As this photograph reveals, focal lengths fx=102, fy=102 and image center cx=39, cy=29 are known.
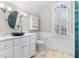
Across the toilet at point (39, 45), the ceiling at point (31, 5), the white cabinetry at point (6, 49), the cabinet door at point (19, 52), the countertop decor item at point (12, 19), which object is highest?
the ceiling at point (31, 5)

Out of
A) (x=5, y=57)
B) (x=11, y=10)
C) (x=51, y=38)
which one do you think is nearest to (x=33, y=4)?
(x=11, y=10)

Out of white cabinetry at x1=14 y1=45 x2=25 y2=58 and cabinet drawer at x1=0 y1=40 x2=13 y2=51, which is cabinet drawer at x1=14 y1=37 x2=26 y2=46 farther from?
cabinet drawer at x1=0 y1=40 x2=13 y2=51

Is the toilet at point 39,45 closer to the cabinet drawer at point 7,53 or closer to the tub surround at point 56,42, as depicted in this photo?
the tub surround at point 56,42

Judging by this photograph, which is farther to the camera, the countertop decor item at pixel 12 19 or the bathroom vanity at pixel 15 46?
the countertop decor item at pixel 12 19

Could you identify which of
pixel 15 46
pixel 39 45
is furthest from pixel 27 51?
pixel 39 45

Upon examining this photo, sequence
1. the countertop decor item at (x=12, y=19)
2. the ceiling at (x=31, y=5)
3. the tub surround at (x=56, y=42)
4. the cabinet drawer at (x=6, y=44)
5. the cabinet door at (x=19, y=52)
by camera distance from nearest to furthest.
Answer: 1. the cabinet drawer at (x=6, y=44)
2. the cabinet door at (x=19, y=52)
3. the countertop decor item at (x=12, y=19)
4. the ceiling at (x=31, y=5)
5. the tub surround at (x=56, y=42)

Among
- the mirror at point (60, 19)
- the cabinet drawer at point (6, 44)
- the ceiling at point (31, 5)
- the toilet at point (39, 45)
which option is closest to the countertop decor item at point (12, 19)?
the ceiling at point (31, 5)

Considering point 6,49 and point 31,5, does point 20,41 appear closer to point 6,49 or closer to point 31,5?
point 6,49

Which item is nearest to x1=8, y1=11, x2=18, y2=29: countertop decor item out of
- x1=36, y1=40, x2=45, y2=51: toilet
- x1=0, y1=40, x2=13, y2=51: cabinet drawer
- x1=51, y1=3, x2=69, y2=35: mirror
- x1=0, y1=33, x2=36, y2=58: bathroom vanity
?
x1=0, y1=33, x2=36, y2=58: bathroom vanity

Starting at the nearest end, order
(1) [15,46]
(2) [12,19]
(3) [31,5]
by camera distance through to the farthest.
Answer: (1) [15,46] → (2) [12,19] → (3) [31,5]

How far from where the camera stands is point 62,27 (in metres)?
4.10

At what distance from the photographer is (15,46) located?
87.4 inches

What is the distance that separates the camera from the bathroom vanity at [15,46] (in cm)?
186

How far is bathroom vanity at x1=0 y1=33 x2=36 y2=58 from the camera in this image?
1.86 meters
